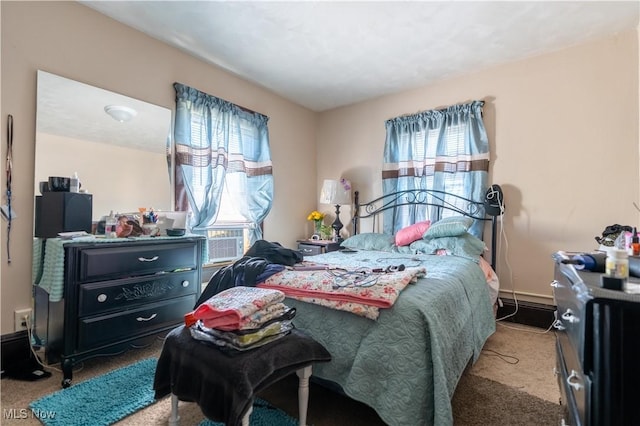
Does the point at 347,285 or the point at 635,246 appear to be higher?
the point at 635,246

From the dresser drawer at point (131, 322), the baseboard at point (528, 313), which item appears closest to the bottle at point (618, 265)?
the dresser drawer at point (131, 322)

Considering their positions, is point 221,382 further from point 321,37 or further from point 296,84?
point 296,84

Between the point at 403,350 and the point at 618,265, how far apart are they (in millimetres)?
770

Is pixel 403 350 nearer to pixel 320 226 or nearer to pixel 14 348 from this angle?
pixel 14 348

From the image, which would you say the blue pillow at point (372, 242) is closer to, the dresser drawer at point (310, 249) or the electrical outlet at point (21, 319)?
the dresser drawer at point (310, 249)

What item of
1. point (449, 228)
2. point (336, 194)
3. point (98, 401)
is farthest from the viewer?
point (336, 194)

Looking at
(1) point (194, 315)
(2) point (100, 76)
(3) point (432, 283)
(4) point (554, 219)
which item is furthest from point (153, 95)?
(4) point (554, 219)

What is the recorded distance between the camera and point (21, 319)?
6.52 feet

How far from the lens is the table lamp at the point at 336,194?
146 inches

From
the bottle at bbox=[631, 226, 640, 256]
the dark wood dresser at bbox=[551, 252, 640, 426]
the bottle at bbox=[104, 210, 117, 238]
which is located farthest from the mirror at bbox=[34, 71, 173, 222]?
the bottle at bbox=[631, 226, 640, 256]

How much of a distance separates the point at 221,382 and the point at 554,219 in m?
3.10

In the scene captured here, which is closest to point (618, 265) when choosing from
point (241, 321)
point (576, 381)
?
point (576, 381)

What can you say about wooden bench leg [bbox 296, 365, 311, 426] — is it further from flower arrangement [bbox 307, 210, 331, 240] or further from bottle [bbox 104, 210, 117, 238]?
flower arrangement [bbox 307, 210, 331, 240]

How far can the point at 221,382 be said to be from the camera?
1.07 metres
